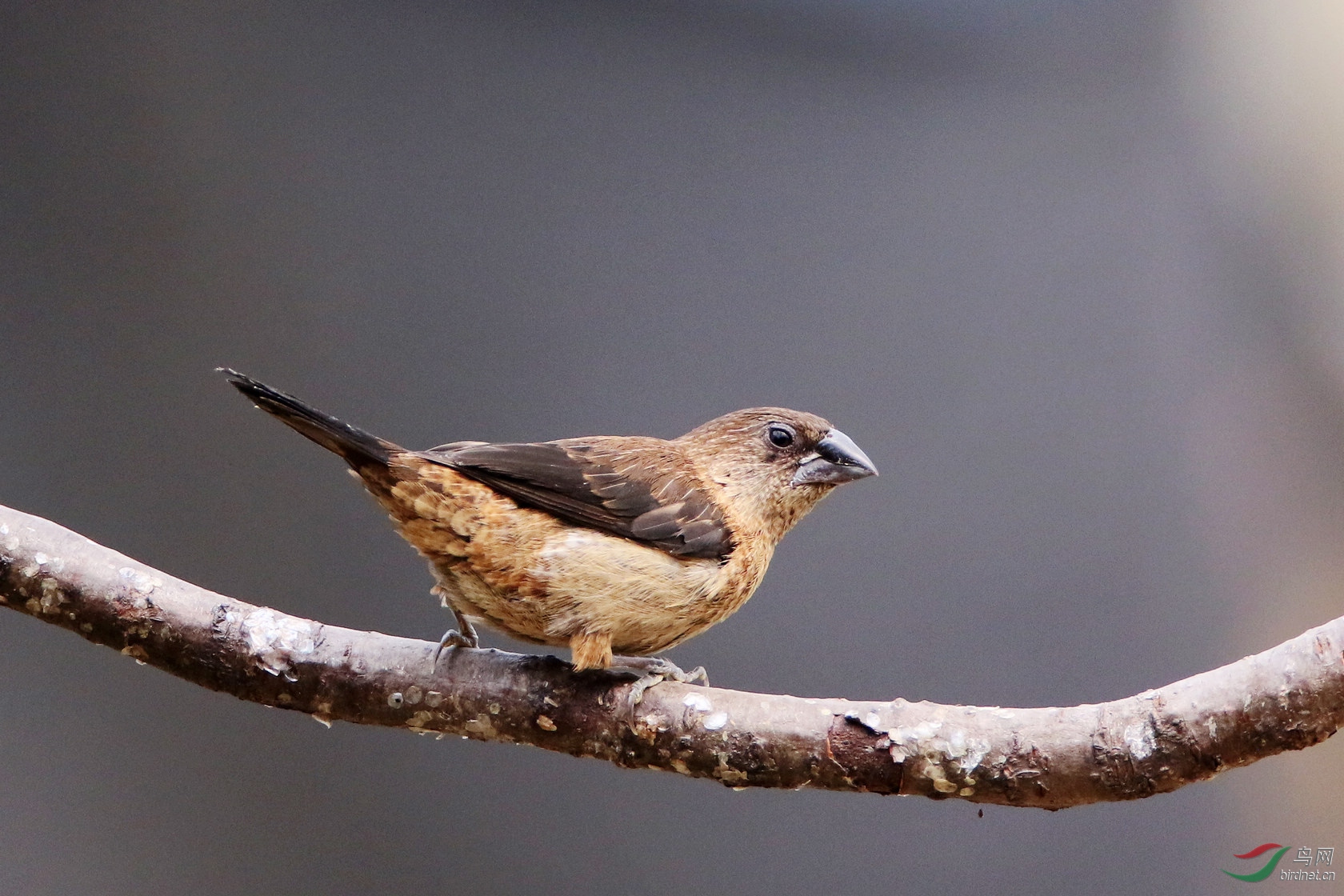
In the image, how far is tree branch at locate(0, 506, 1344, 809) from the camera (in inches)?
70.7

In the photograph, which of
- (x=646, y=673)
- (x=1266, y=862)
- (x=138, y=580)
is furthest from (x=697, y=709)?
(x=1266, y=862)

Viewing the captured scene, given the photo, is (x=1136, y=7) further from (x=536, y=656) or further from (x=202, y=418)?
(x=202, y=418)

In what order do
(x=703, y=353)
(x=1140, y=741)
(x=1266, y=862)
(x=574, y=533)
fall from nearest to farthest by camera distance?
(x=1140, y=741)
(x=574, y=533)
(x=1266, y=862)
(x=703, y=353)

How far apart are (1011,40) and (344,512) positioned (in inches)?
119

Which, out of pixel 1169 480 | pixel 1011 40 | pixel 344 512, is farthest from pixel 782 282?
pixel 344 512

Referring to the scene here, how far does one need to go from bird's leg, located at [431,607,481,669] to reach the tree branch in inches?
1.0

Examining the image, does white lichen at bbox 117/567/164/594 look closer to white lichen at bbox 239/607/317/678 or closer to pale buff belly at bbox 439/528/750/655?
white lichen at bbox 239/607/317/678

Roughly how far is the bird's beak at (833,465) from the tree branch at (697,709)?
67 centimetres

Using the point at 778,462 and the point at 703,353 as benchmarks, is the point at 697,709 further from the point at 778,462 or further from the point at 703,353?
the point at 703,353

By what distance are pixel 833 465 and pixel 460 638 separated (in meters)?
1.02

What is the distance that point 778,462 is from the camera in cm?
258

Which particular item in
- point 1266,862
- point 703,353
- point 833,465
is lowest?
point 1266,862

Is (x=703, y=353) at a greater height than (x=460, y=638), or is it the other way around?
(x=703, y=353)

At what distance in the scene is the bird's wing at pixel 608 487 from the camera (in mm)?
2217
